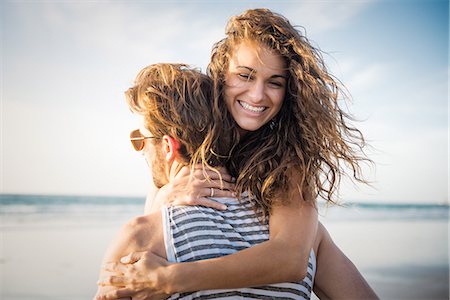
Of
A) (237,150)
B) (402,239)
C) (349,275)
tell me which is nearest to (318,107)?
(237,150)

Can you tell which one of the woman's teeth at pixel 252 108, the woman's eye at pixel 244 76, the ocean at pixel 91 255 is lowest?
the ocean at pixel 91 255

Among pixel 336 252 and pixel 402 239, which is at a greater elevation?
pixel 336 252

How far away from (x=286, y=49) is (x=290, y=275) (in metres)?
1.42

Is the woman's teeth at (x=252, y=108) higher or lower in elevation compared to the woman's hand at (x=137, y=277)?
higher

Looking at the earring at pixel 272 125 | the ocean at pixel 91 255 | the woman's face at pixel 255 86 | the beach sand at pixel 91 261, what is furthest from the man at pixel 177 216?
the beach sand at pixel 91 261

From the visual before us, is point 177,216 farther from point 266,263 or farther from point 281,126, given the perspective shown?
point 281,126

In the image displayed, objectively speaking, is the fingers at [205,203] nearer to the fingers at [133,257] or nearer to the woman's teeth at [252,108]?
the fingers at [133,257]

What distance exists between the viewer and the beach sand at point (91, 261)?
18.6 ft

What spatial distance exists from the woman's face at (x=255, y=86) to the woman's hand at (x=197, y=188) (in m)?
0.42

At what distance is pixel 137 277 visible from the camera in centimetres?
226

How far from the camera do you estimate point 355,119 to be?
10.8 feet

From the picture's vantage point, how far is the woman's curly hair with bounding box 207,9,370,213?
9.32ft

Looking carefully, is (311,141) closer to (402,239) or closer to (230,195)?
(230,195)

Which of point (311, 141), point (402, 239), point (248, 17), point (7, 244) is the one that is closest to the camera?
point (311, 141)
